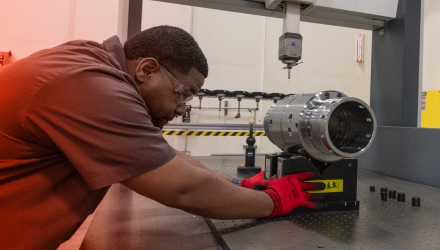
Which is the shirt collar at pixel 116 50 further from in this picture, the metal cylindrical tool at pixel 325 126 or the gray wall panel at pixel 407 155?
the gray wall panel at pixel 407 155

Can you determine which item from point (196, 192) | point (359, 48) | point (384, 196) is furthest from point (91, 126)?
point (359, 48)

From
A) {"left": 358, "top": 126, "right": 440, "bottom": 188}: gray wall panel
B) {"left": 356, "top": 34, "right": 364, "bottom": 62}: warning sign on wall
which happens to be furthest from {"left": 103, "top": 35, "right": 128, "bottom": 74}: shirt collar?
{"left": 356, "top": 34, "right": 364, "bottom": 62}: warning sign on wall

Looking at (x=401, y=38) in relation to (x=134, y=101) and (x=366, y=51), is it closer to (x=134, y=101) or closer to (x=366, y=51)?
(x=134, y=101)

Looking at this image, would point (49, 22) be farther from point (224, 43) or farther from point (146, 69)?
point (146, 69)

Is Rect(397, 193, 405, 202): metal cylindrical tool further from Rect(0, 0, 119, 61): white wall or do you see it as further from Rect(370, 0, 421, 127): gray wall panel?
Rect(0, 0, 119, 61): white wall

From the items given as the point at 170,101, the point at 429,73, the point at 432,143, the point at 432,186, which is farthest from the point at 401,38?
the point at 429,73

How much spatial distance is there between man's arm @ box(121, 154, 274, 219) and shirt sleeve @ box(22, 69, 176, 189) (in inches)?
1.6

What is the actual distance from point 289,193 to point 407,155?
964 millimetres

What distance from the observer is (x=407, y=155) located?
1.46m

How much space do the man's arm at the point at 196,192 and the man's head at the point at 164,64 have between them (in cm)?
18

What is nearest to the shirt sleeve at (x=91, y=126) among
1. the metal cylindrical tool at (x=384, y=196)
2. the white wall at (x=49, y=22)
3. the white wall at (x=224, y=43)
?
the metal cylindrical tool at (x=384, y=196)

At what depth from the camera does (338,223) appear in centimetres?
84

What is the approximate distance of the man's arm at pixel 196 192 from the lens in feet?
1.85

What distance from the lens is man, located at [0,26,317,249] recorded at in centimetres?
50
